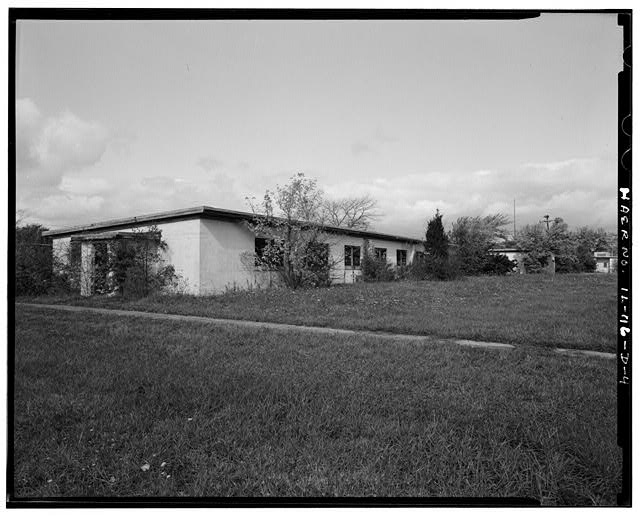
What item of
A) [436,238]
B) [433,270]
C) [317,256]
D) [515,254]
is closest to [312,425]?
[317,256]

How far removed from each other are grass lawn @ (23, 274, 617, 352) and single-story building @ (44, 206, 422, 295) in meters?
0.86

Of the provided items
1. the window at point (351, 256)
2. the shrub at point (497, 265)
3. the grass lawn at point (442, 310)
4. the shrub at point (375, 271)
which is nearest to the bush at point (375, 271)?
the shrub at point (375, 271)

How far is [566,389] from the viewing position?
2943mm

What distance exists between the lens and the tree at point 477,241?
1855cm

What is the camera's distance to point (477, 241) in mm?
19922

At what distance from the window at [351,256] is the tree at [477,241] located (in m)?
4.67

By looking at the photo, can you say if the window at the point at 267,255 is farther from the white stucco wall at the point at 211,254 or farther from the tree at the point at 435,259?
the tree at the point at 435,259

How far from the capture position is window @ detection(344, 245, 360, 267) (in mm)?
15172

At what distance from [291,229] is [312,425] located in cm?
929

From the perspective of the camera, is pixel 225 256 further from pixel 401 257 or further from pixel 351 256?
pixel 401 257

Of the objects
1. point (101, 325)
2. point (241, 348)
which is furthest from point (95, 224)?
point (241, 348)

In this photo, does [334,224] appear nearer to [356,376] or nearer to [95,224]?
[95,224]

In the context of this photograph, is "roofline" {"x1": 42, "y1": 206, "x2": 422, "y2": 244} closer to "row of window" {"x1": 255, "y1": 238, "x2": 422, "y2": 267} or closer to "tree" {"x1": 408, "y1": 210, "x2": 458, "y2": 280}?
"row of window" {"x1": 255, "y1": 238, "x2": 422, "y2": 267}
